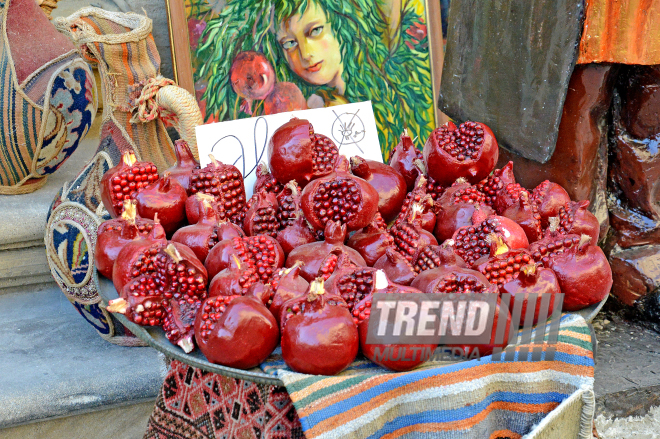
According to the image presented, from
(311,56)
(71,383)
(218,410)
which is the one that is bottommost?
(71,383)

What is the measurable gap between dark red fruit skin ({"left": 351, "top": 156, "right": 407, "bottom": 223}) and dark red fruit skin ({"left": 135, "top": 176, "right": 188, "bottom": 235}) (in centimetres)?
37

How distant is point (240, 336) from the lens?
0.78m

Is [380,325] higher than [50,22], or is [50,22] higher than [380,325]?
[50,22]

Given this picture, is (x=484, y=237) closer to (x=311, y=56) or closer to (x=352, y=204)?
(x=352, y=204)

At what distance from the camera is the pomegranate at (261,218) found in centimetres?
111

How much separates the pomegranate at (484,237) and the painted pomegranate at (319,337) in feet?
1.08

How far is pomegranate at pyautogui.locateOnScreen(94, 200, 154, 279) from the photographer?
101 cm

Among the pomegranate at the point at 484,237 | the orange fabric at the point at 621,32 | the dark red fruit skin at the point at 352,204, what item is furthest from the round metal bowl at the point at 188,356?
the orange fabric at the point at 621,32

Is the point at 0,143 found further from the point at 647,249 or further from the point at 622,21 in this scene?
the point at 647,249

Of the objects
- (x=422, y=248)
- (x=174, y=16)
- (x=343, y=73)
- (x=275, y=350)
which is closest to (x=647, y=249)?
(x=422, y=248)

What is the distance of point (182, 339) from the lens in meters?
0.85

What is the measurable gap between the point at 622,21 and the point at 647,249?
2.06 ft

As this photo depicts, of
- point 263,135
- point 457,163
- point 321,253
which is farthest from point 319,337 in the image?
point 263,135

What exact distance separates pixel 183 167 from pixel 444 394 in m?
0.78
